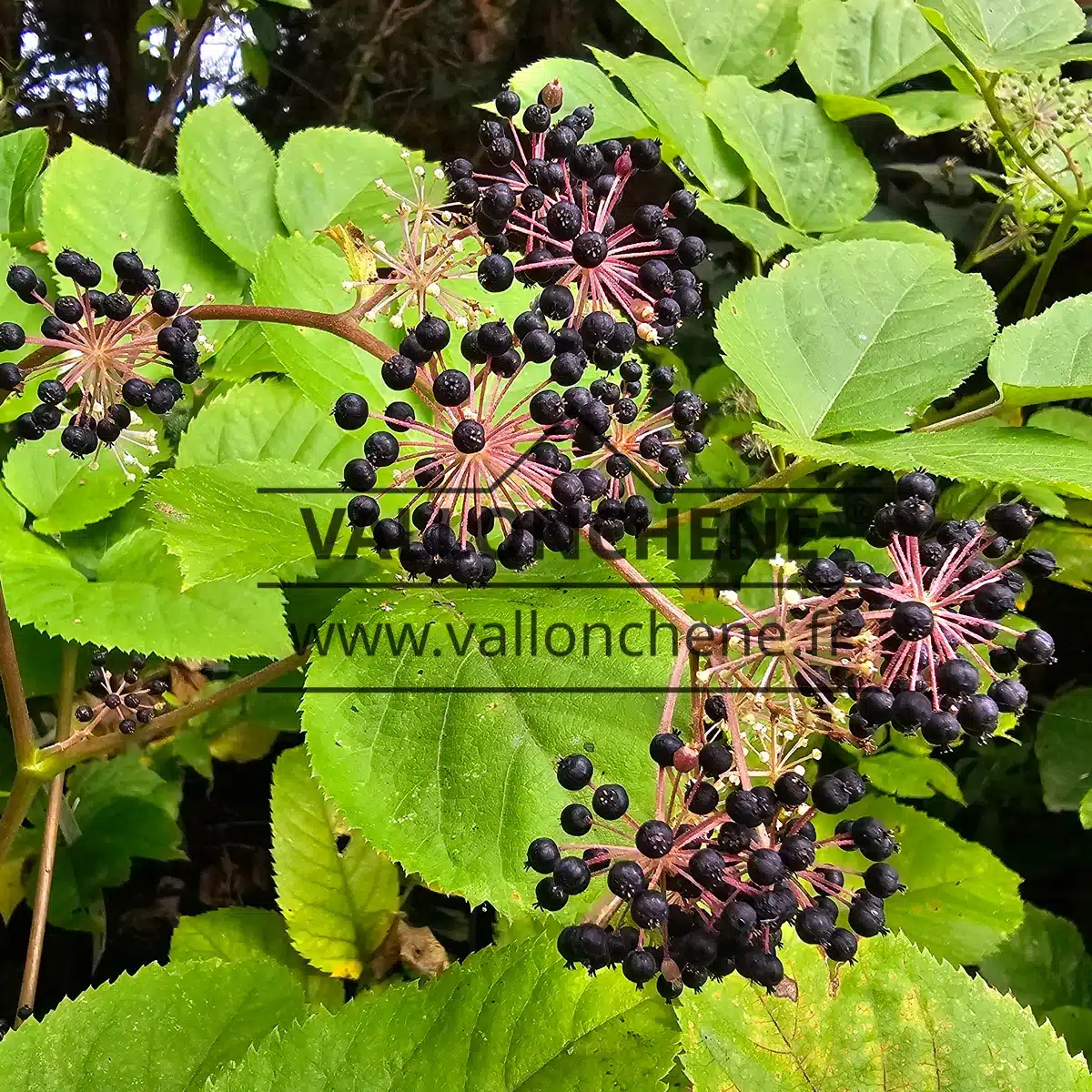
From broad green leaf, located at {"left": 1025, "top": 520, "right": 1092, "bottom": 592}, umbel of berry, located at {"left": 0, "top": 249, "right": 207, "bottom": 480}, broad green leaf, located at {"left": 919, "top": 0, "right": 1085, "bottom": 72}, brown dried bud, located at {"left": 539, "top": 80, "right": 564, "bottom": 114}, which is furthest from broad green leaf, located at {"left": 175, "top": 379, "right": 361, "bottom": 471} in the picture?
broad green leaf, located at {"left": 1025, "top": 520, "right": 1092, "bottom": 592}

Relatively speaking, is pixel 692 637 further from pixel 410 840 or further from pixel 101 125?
pixel 101 125

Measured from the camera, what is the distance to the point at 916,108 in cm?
206

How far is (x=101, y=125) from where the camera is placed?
154 inches

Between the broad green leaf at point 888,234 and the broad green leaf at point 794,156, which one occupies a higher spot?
the broad green leaf at point 794,156

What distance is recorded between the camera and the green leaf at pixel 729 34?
2135mm

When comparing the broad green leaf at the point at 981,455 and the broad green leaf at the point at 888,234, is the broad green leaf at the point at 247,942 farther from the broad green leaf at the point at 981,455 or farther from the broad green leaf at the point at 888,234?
the broad green leaf at the point at 888,234

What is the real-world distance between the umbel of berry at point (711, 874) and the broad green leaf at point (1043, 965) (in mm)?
1322

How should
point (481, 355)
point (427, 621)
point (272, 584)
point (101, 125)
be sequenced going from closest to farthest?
point (481, 355) < point (427, 621) < point (272, 584) < point (101, 125)

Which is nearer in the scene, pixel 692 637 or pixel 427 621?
pixel 692 637

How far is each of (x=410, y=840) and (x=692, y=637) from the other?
444mm

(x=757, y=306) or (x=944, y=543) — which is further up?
(x=757, y=306)

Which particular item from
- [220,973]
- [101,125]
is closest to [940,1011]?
[220,973]

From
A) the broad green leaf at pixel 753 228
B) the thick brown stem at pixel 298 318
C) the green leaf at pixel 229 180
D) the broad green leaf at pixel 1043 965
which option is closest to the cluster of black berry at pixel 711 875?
the thick brown stem at pixel 298 318

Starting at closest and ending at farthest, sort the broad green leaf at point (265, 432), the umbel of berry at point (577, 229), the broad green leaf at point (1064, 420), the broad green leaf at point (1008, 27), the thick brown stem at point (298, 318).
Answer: the umbel of berry at point (577, 229), the thick brown stem at point (298, 318), the broad green leaf at point (1008, 27), the broad green leaf at point (265, 432), the broad green leaf at point (1064, 420)
